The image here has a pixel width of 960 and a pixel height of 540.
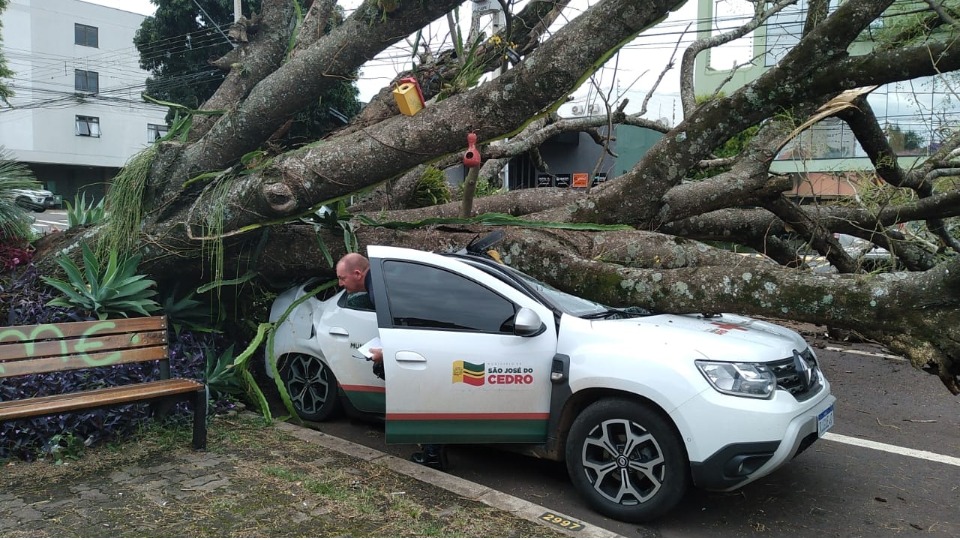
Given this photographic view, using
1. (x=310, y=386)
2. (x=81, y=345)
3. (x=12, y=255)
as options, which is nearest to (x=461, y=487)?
(x=310, y=386)

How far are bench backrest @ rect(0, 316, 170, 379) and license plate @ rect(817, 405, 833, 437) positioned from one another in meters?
4.78

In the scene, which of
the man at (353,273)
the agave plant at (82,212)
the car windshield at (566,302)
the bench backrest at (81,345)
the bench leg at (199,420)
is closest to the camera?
the car windshield at (566,302)

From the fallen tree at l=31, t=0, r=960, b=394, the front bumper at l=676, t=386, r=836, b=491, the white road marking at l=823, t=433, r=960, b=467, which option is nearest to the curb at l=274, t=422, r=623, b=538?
the front bumper at l=676, t=386, r=836, b=491

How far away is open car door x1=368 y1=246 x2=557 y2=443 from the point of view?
182 inches

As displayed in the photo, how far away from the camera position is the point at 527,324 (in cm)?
447

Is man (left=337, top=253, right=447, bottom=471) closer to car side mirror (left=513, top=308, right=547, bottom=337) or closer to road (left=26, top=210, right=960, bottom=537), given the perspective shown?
road (left=26, top=210, right=960, bottom=537)

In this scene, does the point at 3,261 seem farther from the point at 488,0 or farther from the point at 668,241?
the point at 488,0

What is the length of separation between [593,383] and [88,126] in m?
48.8

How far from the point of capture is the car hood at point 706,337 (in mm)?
4227

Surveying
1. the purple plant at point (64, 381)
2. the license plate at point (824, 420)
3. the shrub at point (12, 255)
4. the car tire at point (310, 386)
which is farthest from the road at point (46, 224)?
the license plate at point (824, 420)

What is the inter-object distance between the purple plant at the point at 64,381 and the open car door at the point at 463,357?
2.23 metres

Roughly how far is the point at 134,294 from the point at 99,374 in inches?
31.6

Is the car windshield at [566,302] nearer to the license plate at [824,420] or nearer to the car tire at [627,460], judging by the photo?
the car tire at [627,460]

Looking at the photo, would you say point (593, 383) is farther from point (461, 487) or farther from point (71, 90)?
point (71, 90)
